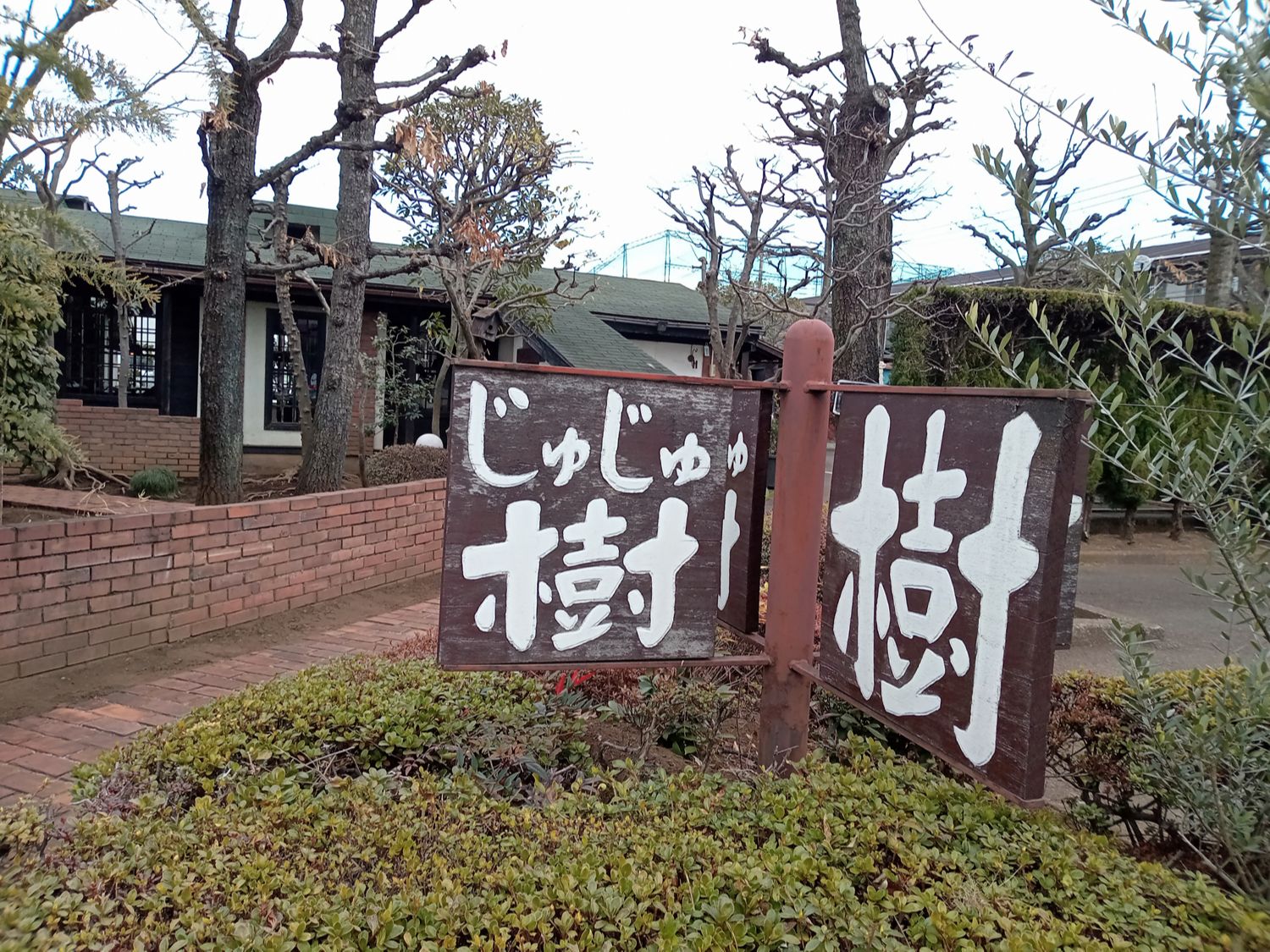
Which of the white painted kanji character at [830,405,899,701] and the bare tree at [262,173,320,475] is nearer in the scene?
the white painted kanji character at [830,405,899,701]

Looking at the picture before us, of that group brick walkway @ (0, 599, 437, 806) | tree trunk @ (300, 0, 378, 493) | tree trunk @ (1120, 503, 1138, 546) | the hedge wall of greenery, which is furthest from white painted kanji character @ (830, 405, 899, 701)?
tree trunk @ (1120, 503, 1138, 546)

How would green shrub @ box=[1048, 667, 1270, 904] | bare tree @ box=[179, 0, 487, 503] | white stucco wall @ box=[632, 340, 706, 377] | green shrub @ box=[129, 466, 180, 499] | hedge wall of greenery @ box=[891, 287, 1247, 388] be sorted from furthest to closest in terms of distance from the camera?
1. white stucco wall @ box=[632, 340, 706, 377]
2. hedge wall of greenery @ box=[891, 287, 1247, 388]
3. green shrub @ box=[129, 466, 180, 499]
4. bare tree @ box=[179, 0, 487, 503]
5. green shrub @ box=[1048, 667, 1270, 904]

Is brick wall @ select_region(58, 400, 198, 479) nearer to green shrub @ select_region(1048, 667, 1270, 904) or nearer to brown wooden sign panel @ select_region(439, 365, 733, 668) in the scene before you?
brown wooden sign panel @ select_region(439, 365, 733, 668)

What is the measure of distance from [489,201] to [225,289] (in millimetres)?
3005

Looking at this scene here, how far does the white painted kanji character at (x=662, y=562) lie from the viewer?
8.93ft

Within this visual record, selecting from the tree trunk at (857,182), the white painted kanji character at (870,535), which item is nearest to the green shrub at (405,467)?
the tree trunk at (857,182)

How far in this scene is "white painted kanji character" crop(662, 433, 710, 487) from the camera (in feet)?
8.92

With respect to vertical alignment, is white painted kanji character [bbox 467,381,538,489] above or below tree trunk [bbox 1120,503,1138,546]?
above

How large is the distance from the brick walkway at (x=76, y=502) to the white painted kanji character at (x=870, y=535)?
624 centimetres

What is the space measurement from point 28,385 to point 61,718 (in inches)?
129

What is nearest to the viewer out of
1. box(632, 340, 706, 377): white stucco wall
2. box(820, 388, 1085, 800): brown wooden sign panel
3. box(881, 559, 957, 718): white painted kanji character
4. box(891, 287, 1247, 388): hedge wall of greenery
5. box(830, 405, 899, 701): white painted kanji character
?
box(820, 388, 1085, 800): brown wooden sign panel

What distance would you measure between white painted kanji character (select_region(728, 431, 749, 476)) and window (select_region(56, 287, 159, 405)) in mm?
13170

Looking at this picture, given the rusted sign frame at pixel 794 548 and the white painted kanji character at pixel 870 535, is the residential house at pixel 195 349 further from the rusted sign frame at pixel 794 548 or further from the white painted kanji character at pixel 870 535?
the white painted kanji character at pixel 870 535

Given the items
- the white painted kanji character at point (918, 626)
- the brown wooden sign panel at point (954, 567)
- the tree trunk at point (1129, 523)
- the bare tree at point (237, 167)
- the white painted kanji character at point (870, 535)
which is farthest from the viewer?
the tree trunk at point (1129, 523)
